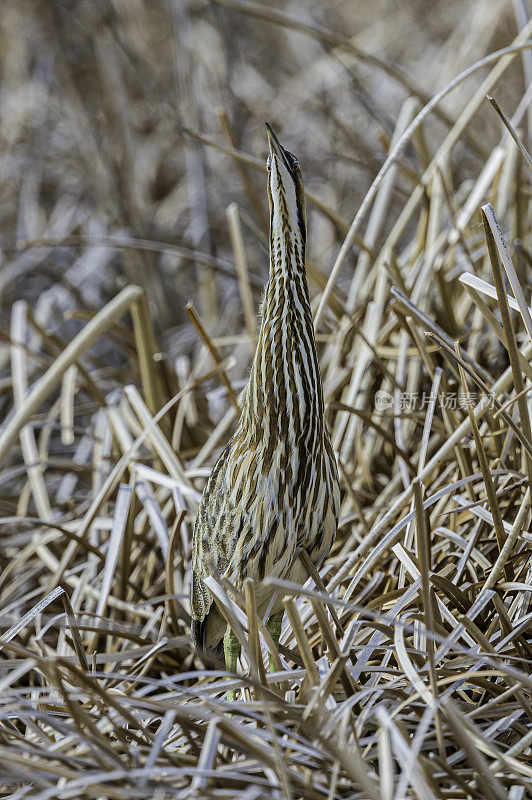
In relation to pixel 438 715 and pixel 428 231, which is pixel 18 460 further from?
pixel 438 715

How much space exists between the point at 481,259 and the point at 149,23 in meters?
3.53

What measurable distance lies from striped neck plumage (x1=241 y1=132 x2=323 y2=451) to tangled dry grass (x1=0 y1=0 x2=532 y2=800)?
21 centimetres

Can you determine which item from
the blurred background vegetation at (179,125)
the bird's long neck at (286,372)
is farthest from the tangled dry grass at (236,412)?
the bird's long neck at (286,372)

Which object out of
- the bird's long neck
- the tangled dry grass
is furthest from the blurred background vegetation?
the bird's long neck

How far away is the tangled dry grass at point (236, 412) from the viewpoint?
109 centimetres

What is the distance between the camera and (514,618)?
136cm

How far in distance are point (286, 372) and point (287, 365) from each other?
0.01 meters

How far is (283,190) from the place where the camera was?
1.20m

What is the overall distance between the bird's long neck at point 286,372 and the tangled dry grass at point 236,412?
21 centimetres

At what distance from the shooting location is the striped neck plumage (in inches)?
50.6

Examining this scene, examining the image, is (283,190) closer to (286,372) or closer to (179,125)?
(286,372)

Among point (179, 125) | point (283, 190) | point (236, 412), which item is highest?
point (179, 125)

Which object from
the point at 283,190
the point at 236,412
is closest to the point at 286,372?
the point at 283,190

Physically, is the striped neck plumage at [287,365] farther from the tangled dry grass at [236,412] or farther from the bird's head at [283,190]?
the tangled dry grass at [236,412]
